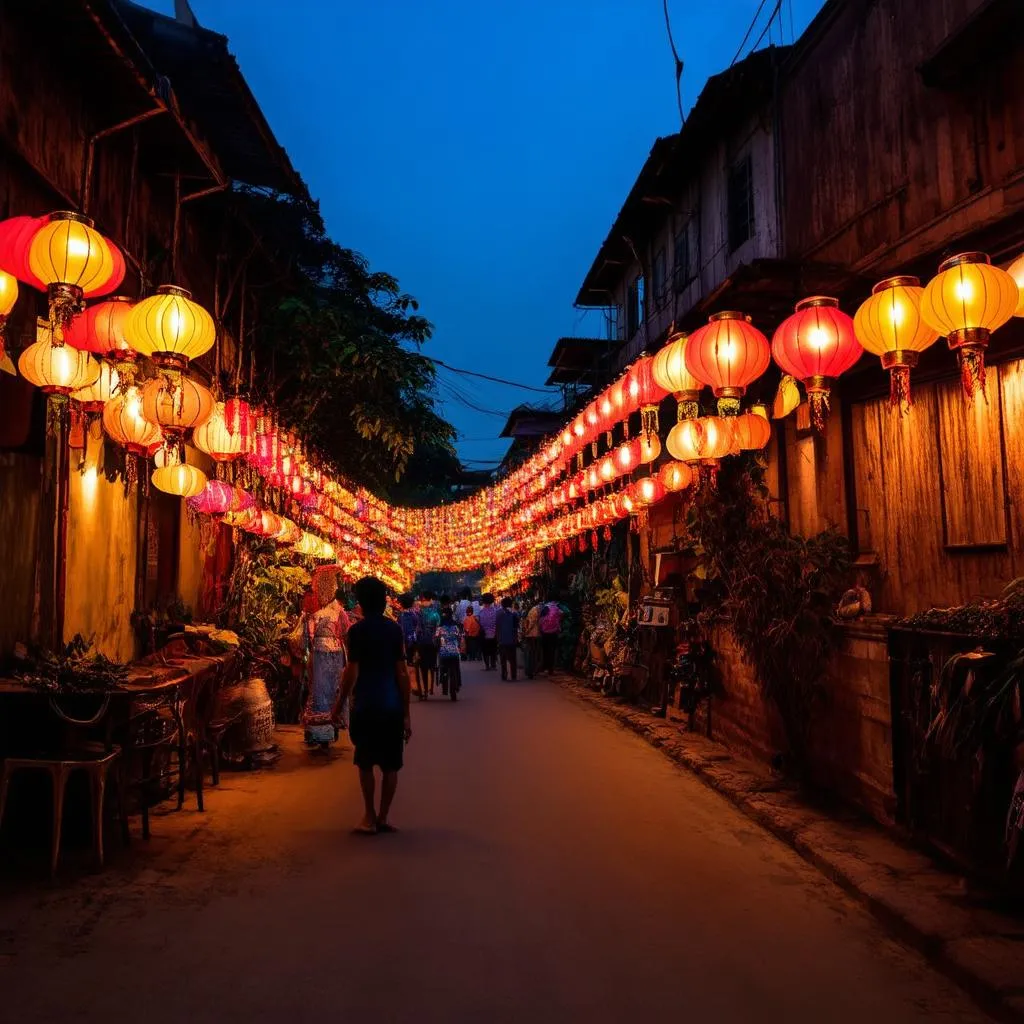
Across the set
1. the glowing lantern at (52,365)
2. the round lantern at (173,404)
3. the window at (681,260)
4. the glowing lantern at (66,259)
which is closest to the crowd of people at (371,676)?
the round lantern at (173,404)

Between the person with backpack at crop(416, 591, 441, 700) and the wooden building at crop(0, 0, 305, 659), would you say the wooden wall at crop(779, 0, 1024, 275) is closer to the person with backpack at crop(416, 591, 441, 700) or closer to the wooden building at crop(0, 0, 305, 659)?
the wooden building at crop(0, 0, 305, 659)

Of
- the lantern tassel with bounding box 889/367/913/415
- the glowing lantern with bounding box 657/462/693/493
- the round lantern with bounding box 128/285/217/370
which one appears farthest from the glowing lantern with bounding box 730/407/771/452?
the round lantern with bounding box 128/285/217/370

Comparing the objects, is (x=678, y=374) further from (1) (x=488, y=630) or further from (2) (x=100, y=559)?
(1) (x=488, y=630)

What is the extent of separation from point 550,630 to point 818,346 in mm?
17586

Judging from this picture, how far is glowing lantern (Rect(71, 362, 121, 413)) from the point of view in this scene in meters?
7.28

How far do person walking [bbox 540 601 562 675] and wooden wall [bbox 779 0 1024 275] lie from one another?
14.0 meters

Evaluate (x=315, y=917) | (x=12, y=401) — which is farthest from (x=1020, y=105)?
(x=12, y=401)

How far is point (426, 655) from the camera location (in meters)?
19.0

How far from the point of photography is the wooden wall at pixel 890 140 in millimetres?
7176

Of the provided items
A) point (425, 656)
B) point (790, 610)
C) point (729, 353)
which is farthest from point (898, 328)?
point (425, 656)

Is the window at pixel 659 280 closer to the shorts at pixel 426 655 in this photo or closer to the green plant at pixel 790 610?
the shorts at pixel 426 655

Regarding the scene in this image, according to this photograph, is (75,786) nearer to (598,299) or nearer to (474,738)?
(474,738)

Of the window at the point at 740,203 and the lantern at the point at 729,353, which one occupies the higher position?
the window at the point at 740,203

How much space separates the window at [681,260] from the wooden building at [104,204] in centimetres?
855
